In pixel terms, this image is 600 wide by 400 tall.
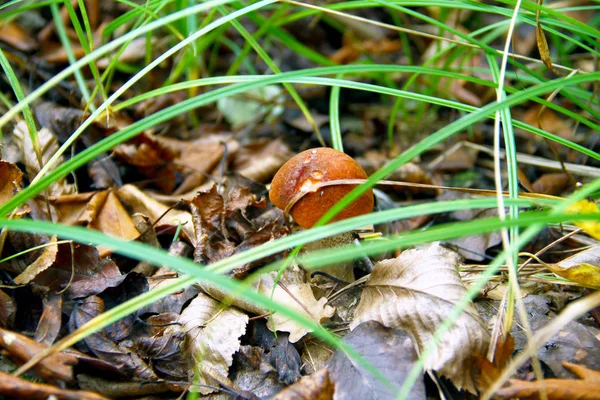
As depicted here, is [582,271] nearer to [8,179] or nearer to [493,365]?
[493,365]

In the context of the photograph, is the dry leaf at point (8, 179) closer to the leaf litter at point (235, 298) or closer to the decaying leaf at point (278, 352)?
the leaf litter at point (235, 298)

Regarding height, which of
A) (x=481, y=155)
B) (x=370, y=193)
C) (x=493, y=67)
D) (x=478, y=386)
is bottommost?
(x=481, y=155)

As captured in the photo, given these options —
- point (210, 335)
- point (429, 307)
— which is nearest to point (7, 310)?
point (210, 335)

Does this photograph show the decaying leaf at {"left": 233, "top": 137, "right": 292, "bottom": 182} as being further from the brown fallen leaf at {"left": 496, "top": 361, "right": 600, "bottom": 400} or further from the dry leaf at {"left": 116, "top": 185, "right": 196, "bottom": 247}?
the brown fallen leaf at {"left": 496, "top": 361, "right": 600, "bottom": 400}

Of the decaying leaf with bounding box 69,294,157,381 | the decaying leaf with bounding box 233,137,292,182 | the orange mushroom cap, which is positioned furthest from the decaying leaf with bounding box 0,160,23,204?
the decaying leaf with bounding box 233,137,292,182

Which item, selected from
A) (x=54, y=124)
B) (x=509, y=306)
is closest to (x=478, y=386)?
(x=509, y=306)

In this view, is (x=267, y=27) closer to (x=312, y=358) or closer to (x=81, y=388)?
(x=312, y=358)

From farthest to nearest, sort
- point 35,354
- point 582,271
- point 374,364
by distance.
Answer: point 582,271 → point 374,364 → point 35,354
